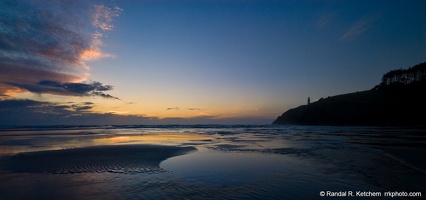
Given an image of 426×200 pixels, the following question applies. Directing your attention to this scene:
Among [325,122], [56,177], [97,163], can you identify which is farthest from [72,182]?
[325,122]

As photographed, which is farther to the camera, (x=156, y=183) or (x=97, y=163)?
(x=97, y=163)

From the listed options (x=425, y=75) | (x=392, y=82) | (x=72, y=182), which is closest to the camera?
(x=72, y=182)

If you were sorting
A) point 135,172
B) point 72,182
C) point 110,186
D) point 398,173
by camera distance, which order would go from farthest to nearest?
point 135,172 → point 398,173 → point 72,182 → point 110,186

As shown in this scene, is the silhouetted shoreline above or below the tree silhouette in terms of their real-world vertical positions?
below

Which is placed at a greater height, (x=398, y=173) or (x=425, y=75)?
(x=425, y=75)

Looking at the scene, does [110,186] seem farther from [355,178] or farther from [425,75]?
[425,75]

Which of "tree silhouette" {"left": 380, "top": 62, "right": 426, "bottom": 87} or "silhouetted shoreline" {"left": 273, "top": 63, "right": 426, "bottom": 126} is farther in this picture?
"tree silhouette" {"left": 380, "top": 62, "right": 426, "bottom": 87}

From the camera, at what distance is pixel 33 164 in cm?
1539

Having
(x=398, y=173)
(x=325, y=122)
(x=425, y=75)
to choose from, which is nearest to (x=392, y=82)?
(x=425, y=75)

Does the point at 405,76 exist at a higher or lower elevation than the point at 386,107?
higher

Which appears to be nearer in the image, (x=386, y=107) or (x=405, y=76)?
(x=386, y=107)

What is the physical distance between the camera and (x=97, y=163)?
51.1 ft

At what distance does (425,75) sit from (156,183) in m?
155

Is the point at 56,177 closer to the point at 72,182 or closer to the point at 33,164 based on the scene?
the point at 72,182
